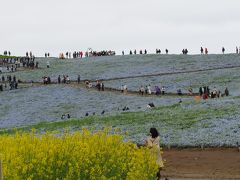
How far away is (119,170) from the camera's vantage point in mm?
18109

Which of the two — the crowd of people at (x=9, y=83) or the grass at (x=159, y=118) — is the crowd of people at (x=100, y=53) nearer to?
the crowd of people at (x=9, y=83)

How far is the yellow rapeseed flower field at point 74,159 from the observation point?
16547mm

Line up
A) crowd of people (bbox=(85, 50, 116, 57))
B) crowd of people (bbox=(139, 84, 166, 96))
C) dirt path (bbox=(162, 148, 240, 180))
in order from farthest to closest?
crowd of people (bbox=(85, 50, 116, 57))
crowd of people (bbox=(139, 84, 166, 96))
dirt path (bbox=(162, 148, 240, 180))

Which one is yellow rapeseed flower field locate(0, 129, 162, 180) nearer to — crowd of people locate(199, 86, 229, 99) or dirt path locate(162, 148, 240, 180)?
dirt path locate(162, 148, 240, 180)

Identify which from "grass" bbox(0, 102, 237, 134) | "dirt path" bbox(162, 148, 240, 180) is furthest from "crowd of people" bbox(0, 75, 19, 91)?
"dirt path" bbox(162, 148, 240, 180)

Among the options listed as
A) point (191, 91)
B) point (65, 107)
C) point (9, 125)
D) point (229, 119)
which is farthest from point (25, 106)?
point (229, 119)

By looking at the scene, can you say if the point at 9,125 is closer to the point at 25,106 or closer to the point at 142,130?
the point at 25,106

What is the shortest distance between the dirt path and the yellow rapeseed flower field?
27.3 feet

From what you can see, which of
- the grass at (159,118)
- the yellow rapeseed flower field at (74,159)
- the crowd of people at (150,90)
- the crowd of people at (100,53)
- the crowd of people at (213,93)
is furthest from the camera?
the crowd of people at (100,53)

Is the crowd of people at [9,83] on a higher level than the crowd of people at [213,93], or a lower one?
higher

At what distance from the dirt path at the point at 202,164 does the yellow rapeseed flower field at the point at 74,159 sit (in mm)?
8323

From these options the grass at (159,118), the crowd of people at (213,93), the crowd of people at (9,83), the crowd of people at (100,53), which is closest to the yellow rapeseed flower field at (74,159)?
the grass at (159,118)

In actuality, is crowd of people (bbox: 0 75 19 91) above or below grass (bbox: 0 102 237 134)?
above

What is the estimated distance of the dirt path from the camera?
27141 millimetres
